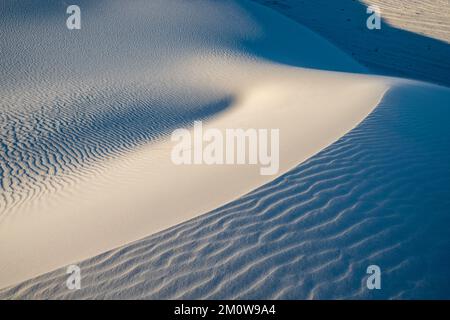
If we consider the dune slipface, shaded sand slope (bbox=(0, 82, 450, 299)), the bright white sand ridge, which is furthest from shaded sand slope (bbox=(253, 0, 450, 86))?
shaded sand slope (bbox=(0, 82, 450, 299))

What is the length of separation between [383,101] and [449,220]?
339 centimetres

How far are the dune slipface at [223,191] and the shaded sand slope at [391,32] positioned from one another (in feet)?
17.3

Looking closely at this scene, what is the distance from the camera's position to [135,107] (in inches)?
396

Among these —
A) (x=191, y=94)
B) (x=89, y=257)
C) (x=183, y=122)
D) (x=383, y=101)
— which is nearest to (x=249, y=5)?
(x=191, y=94)

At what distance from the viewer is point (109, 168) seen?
6738mm

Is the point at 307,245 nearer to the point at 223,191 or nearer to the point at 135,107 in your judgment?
the point at 223,191

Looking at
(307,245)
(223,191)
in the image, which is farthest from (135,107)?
(307,245)

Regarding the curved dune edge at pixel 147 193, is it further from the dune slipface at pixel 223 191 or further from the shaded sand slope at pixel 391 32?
the shaded sand slope at pixel 391 32

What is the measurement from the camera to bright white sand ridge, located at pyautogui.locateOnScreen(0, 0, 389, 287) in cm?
460

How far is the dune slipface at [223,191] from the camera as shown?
11.0ft

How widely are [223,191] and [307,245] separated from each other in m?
1.43

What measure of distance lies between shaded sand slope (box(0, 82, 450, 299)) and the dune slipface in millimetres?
15

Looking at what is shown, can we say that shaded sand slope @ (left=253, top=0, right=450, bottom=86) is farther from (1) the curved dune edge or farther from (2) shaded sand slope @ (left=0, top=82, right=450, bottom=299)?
(2) shaded sand slope @ (left=0, top=82, right=450, bottom=299)

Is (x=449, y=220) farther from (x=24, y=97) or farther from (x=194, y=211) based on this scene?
(x=24, y=97)
